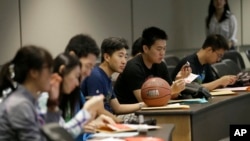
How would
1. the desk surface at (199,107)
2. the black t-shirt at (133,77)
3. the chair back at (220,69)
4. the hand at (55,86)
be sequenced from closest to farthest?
the hand at (55,86) → the desk surface at (199,107) → the black t-shirt at (133,77) → the chair back at (220,69)

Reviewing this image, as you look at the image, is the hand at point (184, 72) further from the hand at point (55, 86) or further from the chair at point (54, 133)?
the chair at point (54, 133)

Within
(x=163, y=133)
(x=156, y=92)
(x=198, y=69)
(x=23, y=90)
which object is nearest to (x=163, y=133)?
(x=163, y=133)

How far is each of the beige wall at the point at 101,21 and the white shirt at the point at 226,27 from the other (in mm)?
494

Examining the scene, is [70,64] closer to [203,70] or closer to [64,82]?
[64,82]

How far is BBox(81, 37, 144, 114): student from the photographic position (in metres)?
3.99

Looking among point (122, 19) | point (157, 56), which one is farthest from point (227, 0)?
point (157, 56)

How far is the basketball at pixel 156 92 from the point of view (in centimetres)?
408

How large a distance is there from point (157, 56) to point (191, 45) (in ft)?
13.7

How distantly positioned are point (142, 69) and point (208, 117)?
0.76m

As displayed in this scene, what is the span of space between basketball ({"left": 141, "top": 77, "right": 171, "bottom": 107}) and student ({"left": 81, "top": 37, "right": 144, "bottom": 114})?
21 centimetres

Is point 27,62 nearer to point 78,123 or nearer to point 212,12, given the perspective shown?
point 78,123

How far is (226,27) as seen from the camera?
8242mm

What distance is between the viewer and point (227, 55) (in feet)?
Result: 24.6

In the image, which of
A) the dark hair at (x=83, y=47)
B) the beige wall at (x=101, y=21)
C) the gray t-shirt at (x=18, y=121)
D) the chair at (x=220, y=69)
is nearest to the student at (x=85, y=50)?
the dark hair at (x=83, y=47)
